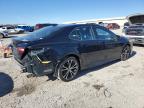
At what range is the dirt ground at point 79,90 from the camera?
4.20 metres

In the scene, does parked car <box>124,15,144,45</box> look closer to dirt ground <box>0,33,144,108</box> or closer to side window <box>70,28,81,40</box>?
dirt ground <box>0,33,144,108</box>

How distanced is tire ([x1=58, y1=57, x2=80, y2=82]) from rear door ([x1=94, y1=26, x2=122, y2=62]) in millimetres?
1304

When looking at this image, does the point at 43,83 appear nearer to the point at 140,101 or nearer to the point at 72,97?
the point at 72,97

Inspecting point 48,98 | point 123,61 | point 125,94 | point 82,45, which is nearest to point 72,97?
point 48,98

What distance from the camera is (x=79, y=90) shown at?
4.86m

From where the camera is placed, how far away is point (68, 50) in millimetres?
5262

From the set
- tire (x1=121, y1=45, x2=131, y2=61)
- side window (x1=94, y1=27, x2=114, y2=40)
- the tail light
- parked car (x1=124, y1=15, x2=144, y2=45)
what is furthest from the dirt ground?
parked car (x1=124, y1=15, x2=144, y2=45)

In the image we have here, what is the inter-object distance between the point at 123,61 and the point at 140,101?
3582mm

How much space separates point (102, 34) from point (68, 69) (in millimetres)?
1973

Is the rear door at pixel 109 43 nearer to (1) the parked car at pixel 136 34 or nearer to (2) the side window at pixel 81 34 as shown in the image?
(2) the side window at pixel 81 34

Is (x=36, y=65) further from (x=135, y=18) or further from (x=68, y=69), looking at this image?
(x=135, y=18)

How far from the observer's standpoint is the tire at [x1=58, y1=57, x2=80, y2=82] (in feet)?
17.2

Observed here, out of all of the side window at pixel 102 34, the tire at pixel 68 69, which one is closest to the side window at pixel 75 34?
the tire at pixel 68 69

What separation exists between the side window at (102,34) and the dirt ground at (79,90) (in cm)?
115
